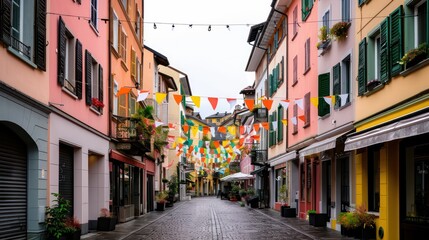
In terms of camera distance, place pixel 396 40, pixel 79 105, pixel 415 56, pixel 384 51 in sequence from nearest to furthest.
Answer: pixel 415 56 → pixel 396 40 → pixel 384 51 → pixel 79 105

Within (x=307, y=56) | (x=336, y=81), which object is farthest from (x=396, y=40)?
(x=307, y=56)

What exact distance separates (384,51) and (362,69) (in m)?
2.00

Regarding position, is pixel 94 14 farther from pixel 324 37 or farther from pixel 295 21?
pixel 295 21

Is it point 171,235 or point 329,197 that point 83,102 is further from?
point 329,197

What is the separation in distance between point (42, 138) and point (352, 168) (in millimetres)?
9541

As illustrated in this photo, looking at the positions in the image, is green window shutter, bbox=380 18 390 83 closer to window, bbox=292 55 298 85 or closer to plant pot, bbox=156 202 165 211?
window, bbox=292 55 298 85


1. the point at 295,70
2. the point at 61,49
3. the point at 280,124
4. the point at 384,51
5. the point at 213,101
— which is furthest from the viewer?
the point at 280,124

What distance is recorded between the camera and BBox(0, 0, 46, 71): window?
10967mm

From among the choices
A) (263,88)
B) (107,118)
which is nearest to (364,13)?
(107,118)

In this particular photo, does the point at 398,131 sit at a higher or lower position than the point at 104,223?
higher

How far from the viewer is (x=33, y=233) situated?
12.4 m

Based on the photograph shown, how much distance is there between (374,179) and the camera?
15.8 m

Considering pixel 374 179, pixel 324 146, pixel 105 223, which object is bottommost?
pixel 105 223

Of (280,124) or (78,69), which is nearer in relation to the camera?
(78,69)
